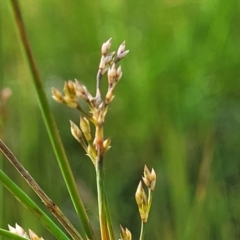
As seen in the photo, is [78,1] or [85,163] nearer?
[85,163]

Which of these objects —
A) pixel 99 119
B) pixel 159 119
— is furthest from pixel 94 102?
pixel 159 119

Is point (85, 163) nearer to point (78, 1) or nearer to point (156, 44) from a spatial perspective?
point (156, 44)

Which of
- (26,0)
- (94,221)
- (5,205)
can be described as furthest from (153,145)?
(26,0)

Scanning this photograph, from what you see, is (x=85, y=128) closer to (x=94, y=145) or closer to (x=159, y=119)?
(x=94, y=145)

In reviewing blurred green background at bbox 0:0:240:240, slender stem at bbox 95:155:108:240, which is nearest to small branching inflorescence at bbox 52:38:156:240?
slender stem at bbox 95:155:108:240

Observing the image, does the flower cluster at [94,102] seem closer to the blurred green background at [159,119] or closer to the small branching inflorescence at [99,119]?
the small branching inflorescence at [99,119]

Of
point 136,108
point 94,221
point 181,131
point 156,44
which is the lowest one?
point 94,221

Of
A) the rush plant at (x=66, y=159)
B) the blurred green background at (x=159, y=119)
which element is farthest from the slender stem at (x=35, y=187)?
the blurred green background at (x=159, y=119)

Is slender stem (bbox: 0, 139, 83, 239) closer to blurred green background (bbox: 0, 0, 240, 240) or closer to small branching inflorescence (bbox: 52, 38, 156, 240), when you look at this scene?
small branching inflorescence (bbox: 52, 38, 156, 240)
